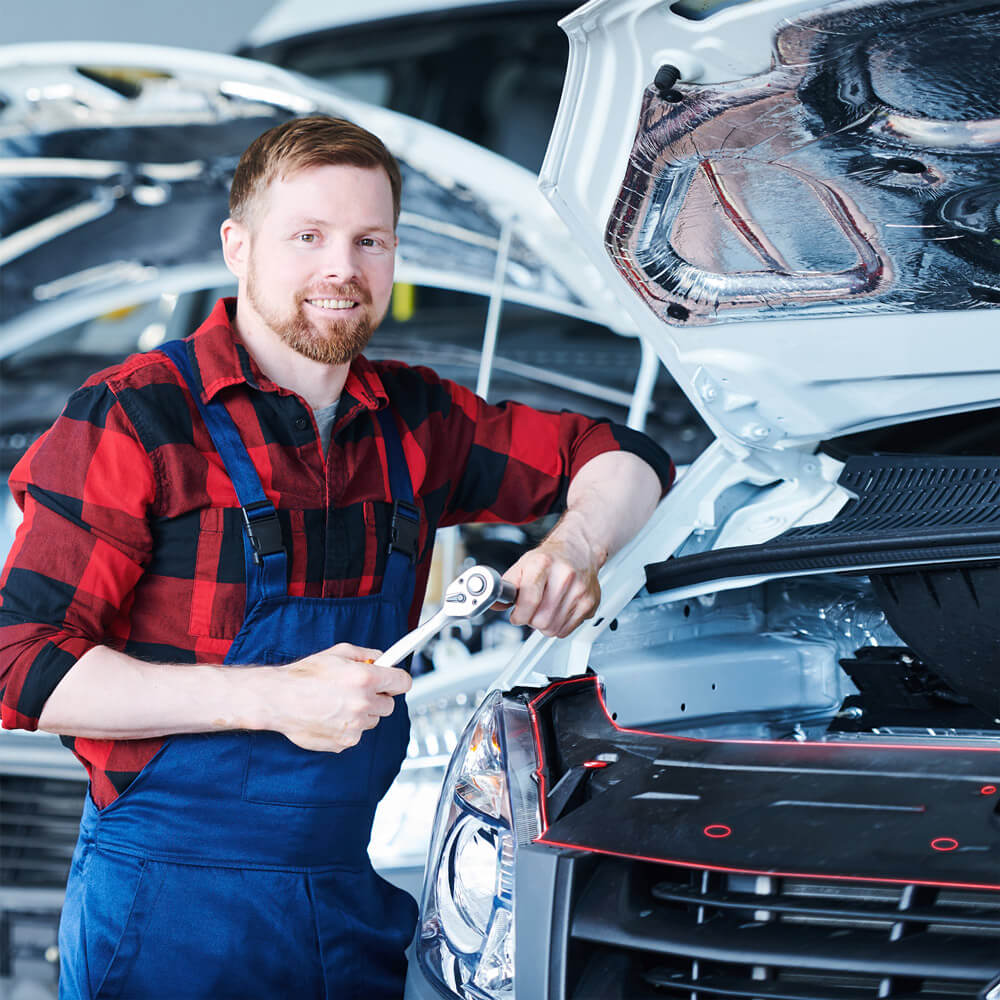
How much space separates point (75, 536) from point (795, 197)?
3.06 ft

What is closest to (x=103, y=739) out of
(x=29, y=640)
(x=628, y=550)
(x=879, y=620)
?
(x=29, y=640)

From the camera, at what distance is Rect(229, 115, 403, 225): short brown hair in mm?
1396

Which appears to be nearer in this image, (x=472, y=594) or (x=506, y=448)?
(x=472, y=594)

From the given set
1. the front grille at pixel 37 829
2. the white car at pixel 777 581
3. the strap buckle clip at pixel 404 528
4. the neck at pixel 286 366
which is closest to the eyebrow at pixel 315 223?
the neck at pixel 286 366

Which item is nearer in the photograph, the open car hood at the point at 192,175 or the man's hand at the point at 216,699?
the man's hand at the point at 216,699

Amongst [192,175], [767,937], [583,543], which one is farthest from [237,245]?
[192,175]

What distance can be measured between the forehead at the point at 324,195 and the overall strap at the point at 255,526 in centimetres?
30

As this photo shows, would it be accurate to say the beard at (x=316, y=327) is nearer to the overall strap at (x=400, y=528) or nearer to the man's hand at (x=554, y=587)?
the overall strap at (x=400, y=528)

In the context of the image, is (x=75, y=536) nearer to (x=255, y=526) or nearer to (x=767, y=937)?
(x=255, y=526)

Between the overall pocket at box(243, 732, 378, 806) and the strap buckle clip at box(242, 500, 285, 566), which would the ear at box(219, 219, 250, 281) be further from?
the overall pocket at box(243, 732, 378, 806)

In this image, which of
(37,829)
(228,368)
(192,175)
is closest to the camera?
(228,368)

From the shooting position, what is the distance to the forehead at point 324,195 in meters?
1.38

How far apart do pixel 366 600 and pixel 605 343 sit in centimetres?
179

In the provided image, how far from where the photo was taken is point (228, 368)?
1344 mm
